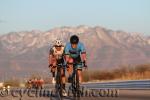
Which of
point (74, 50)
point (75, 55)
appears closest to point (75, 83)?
point (75, 55)

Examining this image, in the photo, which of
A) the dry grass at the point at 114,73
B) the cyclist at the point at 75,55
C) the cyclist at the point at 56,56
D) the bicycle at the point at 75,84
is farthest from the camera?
the dry grass at the point at 114,73

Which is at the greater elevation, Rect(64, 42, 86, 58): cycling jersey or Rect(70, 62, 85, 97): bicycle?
Rect(64, 42, 86, 58): cycling jersey

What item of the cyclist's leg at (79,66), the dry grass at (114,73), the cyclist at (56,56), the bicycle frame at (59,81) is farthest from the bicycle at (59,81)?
the dry grass at (114,73)

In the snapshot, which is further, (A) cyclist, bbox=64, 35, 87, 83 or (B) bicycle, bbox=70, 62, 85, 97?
(A) cyclist, bbox=64, 35, 87, 83

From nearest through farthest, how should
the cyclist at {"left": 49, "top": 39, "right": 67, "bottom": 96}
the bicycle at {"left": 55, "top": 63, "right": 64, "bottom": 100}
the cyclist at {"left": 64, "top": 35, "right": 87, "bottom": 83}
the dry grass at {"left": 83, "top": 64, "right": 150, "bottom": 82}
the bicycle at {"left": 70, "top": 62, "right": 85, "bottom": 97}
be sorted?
the bicycle at {"left": 70, "top": 62, "right": 85, "bottom": 97}, the cyclist at {"left": 64, "top": 35, "right": 87, "bottom": 83}, the bicycle at {"left": 55, "top": 63, "right": 64, "bottom": 100}, the cyclist at {"left": 49, "top": 39, "right": 67, "bottom": 96}, the dry grass at {"left": 83, "top": 64, "right": 150, "bottom": 82}

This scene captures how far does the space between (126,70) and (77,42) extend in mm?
44231

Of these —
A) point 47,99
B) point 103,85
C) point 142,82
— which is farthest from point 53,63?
point 103,85

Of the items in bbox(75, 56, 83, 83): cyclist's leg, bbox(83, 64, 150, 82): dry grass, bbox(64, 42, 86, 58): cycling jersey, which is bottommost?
bbox(83, 64, 150, 82): dry grass

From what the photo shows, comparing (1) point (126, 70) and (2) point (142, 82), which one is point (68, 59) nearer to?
(2) point (142, 82)

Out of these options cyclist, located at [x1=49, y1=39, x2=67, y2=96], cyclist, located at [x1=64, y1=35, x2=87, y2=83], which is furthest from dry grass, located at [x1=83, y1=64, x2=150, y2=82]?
cyclist, located at [x1=64, y1=35, x2=87, y2=83]

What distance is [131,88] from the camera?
25.7 metres

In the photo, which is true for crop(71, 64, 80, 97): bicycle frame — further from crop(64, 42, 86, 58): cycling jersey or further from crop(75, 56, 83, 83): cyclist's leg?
crop(64, 42, 86, 58): cycling jersey

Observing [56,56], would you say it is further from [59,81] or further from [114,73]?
[114,73]

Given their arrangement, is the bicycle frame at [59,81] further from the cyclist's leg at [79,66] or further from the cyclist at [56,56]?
the cyclist's leg at [79,66]
